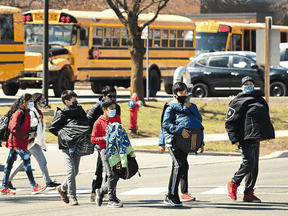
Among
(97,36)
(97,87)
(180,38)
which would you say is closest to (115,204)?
(97,36)

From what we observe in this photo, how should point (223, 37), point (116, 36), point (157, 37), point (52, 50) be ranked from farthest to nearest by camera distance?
point (223, 37) → point (157, 37) → point (116, 36) → point (52, 50)

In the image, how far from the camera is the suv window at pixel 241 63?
75.6 ft

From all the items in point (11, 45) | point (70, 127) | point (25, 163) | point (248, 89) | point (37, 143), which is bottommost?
point (25, 163)

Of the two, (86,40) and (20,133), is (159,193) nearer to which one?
(20,133)

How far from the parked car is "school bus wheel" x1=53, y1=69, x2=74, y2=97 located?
15.3 ft

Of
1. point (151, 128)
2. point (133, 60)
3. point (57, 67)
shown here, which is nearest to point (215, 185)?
point (151, 128)

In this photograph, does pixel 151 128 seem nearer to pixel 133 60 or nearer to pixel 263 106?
pixel 133 60

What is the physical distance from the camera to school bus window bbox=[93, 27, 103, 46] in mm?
25423

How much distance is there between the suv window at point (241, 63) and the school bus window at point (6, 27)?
8.23 meters

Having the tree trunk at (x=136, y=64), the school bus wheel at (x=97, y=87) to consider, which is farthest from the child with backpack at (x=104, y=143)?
the school bus wheel at (x=97, y=87)

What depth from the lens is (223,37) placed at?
32469mm

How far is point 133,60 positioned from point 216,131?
4.46 meters

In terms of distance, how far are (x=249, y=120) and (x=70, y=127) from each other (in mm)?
2328

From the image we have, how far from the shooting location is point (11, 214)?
7664 millimetres
